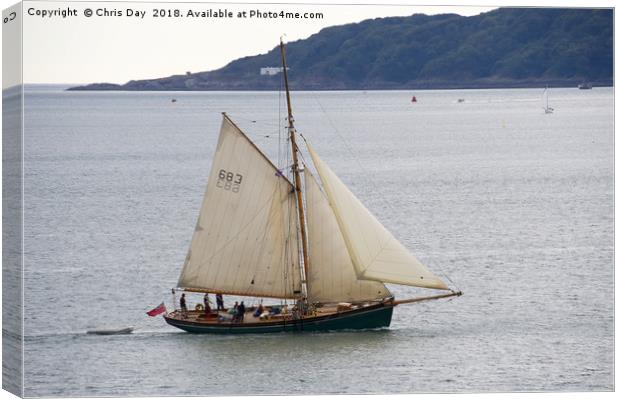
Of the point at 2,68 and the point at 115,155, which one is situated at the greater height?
the point at 2,68

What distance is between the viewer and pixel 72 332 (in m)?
55.8

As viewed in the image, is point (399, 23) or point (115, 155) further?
point (115, 155)

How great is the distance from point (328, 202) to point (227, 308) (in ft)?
19.7

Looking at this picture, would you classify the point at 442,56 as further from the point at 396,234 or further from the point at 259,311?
the point at 259,311

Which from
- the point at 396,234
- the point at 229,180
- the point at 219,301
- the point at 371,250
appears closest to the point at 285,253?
the point at 219,301

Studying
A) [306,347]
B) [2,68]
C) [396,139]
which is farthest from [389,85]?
[396,139]

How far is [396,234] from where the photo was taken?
242 ft

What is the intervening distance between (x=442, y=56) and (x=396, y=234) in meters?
11.8

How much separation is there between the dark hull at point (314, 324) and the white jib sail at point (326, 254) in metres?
0.77

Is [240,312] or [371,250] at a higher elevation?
[371,250]

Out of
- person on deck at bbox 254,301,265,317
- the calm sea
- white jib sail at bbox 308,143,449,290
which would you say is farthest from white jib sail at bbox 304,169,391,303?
person on deck at bbox 254,301,265,317

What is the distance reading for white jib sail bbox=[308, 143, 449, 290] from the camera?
2125 inches

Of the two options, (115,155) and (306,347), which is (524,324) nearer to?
(306,347)

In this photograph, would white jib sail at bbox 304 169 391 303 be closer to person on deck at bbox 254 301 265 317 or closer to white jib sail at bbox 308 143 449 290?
white jib sail at bbox 308 143 449 290
